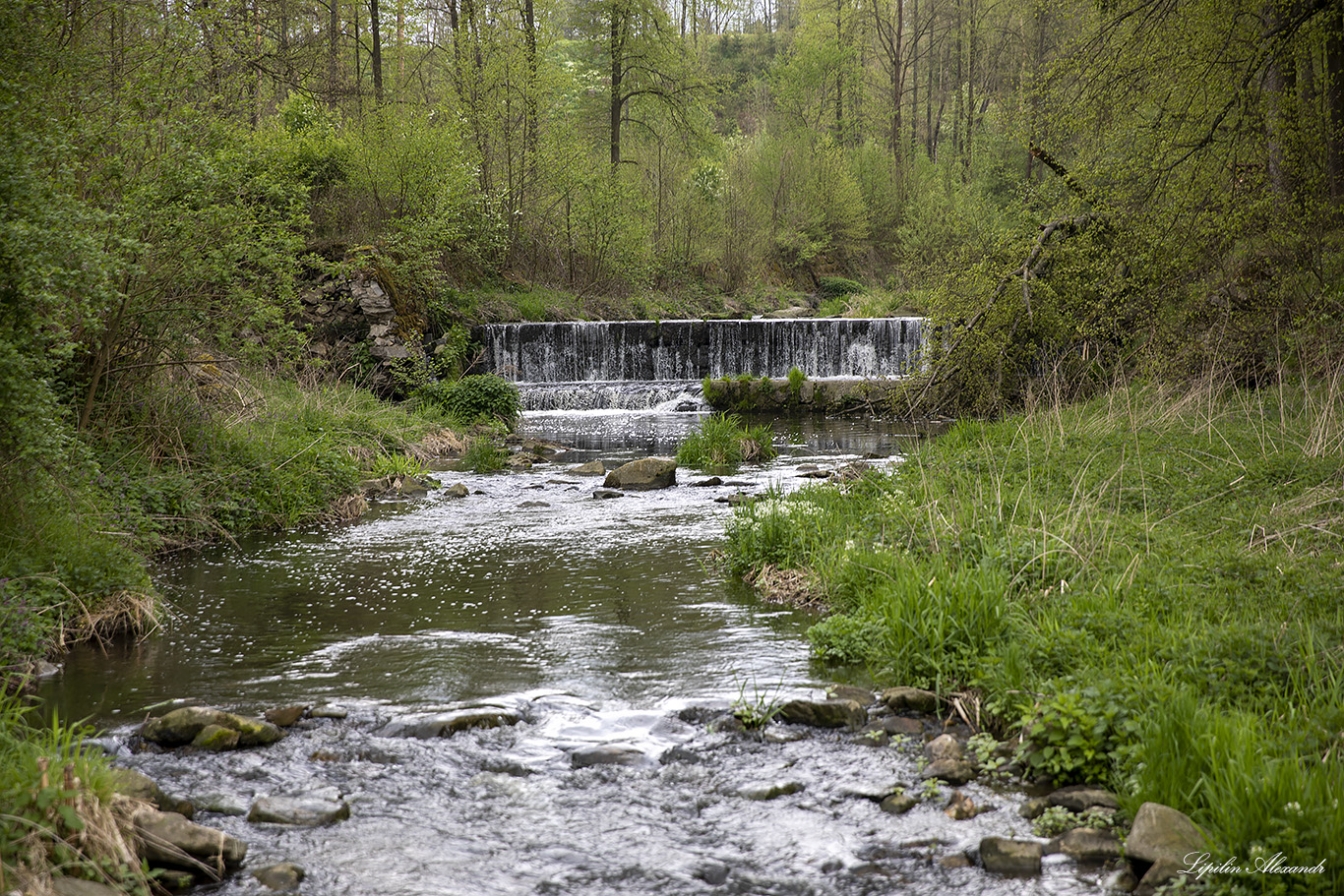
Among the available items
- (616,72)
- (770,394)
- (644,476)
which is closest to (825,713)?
(644,476)

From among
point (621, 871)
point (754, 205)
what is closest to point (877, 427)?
point (621, 871)

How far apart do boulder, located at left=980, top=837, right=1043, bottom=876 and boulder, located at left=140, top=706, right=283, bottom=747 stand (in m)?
3.23

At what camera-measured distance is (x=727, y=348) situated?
2280 cm

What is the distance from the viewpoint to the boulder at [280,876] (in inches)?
131

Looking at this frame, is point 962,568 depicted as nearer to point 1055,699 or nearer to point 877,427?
point 1055,699

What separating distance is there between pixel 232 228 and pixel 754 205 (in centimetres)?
2598

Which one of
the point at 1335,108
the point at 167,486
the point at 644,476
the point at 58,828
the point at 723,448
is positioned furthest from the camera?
the point at 723,448

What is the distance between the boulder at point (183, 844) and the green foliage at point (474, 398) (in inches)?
501

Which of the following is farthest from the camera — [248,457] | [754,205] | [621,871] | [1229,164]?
[754,205]

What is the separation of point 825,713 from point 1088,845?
1452mm

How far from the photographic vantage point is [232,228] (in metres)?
8.70

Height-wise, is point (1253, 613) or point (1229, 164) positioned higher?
point (1229, 164)

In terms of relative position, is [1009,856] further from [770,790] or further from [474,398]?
[474,398]

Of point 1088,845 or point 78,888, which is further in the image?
point 1088,845
